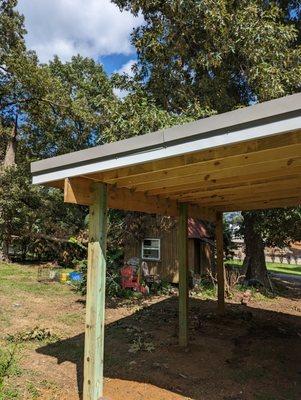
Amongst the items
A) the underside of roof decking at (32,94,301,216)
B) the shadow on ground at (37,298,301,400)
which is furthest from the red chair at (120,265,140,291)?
the underside of roof decking at (32,94,301,216)

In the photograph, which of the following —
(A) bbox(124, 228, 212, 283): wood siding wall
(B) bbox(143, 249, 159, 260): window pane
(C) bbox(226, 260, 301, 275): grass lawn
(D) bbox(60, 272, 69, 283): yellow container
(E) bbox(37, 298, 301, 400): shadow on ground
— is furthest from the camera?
(C) bbox(226, 260, 301, 275): grass lawn

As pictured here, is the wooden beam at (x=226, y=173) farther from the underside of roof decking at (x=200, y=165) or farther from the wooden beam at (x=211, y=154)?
the wooden beam at (x=211, y=154)

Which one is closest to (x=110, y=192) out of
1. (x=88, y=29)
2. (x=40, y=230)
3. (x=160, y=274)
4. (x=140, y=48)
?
(x=140, y=48)

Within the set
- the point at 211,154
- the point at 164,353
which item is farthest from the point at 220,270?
the point at 211,154

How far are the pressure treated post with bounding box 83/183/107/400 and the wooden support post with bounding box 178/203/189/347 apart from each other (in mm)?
2443

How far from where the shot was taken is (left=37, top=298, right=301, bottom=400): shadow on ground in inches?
174

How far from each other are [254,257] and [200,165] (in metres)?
10.9

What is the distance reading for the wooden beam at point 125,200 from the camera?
373 centimetres

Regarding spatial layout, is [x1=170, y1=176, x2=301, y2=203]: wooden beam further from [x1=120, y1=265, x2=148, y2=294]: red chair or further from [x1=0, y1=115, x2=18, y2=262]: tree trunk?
[x1=0, y1=115, x2=18, y2=262]: tree trunk

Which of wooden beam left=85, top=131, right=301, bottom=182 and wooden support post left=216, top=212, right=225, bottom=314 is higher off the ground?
wooden beam left=85, top=131, right=301, bottom=182

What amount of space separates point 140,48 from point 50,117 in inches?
412

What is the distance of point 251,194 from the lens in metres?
5.95

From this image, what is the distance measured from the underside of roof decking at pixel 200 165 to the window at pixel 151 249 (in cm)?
824

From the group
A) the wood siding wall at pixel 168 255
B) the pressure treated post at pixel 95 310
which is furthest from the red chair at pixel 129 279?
the pressure treated post at pixel 95 310
